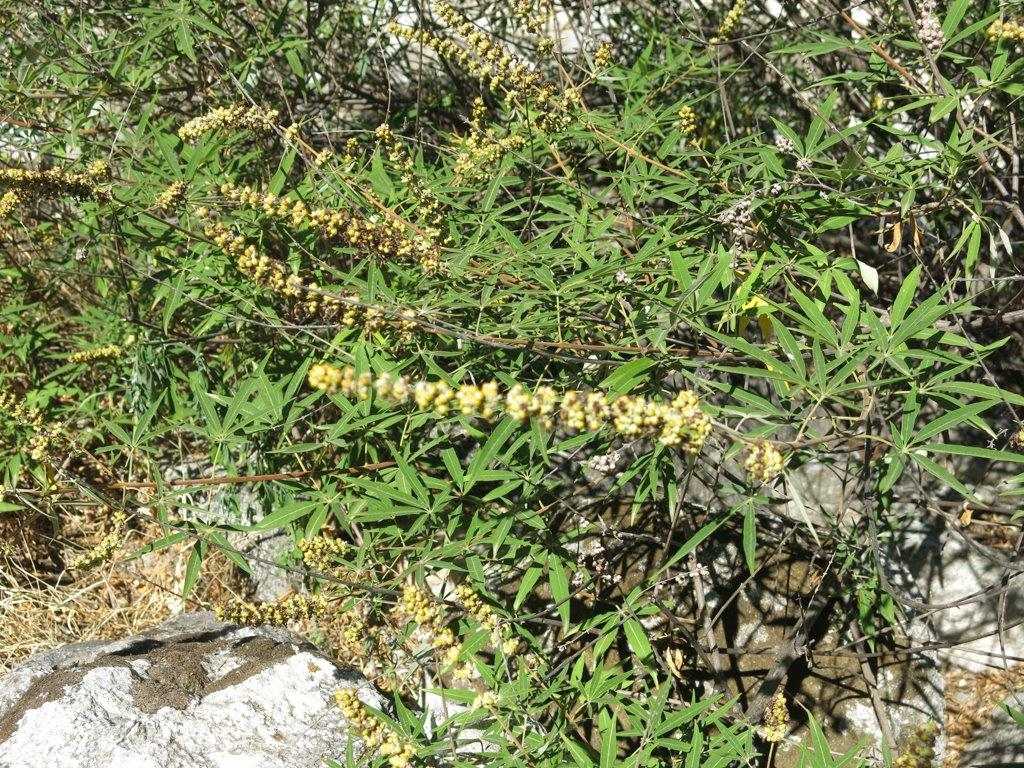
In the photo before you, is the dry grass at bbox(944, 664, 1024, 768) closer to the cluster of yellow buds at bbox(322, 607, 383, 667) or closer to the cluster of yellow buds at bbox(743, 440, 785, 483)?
the cluster of yellow buds at bbox(743, 440, 785, 483)

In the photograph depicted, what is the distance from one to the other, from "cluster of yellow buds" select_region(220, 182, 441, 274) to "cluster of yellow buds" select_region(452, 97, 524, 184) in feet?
1.34

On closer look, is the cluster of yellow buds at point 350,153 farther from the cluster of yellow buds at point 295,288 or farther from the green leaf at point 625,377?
the green leaf at point 625,377

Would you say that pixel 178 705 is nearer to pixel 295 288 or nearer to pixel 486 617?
pixel 486 617

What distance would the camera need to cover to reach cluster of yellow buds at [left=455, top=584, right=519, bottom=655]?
2.40m

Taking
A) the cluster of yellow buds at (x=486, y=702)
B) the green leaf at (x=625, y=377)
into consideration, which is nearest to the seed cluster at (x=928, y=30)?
the green leaf at (x=625, y=377)

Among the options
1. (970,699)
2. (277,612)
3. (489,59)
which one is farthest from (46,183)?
(970,699)

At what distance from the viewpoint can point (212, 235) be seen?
2.63m

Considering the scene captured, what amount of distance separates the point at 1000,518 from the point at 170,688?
118 inches

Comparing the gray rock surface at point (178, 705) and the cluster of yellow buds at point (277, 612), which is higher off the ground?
the cluster of yellow buds at point (277, 612)

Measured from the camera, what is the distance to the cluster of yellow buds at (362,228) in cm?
245

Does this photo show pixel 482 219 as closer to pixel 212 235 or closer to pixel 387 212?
pixel 387 212

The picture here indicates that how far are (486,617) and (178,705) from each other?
3.77 ft

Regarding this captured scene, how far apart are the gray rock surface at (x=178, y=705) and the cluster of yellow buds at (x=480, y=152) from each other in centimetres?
178

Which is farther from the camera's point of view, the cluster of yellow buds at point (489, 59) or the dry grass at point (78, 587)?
the dry grass at point (78, 587)
